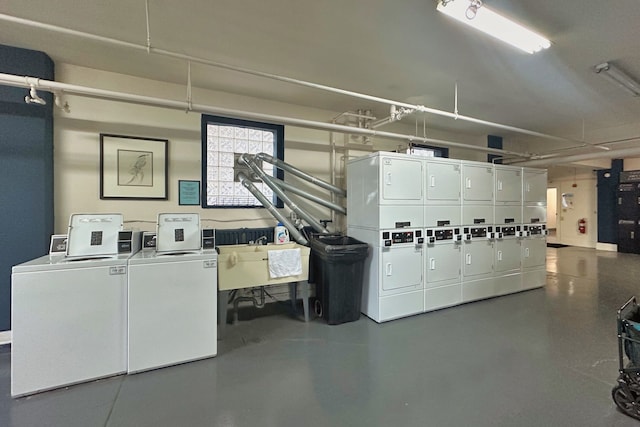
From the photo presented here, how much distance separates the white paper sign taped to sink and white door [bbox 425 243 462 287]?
1735mm

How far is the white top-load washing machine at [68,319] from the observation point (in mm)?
2117

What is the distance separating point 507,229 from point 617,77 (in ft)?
7.45

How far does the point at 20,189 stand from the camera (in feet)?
9.57

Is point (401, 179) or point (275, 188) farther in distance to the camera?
point (275, 188)

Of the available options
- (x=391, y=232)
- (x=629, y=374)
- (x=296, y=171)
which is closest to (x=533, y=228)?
(x=391, y=232)

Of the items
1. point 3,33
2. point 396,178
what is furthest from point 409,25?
point 3,33

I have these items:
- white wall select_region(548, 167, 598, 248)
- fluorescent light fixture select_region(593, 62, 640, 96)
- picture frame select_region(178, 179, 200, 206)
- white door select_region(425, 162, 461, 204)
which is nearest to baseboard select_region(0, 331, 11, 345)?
picture frame select_region(178, 179, 200, 206)

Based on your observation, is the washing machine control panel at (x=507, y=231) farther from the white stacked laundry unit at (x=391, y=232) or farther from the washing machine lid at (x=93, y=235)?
the washing machine lid at (x=93, y=235)

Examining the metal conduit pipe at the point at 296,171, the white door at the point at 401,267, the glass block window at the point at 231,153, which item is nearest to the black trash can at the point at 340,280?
the white door at the point at 401,267

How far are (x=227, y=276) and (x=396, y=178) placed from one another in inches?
89.1

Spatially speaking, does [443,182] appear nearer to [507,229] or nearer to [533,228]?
[507,229]

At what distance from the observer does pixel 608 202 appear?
859cm

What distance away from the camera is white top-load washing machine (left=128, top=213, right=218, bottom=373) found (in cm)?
241

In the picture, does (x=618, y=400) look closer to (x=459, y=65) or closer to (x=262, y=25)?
(x=459, y=65)
